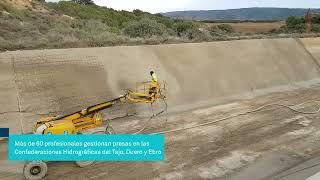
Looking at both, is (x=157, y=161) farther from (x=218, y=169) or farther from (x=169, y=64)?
(x=169, y=64)

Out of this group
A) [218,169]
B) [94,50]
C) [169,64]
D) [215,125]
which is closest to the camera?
[218,169]

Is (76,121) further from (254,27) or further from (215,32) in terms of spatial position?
(254,27)

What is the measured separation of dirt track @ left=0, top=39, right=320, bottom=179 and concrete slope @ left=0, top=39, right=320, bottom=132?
0.11ft

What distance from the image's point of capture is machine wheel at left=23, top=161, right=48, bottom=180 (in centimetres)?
771

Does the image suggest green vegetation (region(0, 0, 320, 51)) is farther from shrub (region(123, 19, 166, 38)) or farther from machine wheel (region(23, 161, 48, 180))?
machine wheel (region(23, 161, 48, 180))

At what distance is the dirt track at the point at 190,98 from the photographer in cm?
862

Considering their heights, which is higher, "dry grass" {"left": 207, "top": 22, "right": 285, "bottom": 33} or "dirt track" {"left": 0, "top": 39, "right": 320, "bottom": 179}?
"dry grass" {"left": 207, "top": 22, "right": 285, "bottom": 33}

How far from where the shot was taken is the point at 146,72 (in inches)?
552

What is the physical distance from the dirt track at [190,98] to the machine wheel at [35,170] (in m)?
0.34

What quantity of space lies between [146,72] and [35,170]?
702cm

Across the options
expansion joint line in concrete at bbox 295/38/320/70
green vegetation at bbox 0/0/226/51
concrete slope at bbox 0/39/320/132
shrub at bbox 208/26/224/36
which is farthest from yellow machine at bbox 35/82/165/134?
shrub at bbox 208/26/224/36

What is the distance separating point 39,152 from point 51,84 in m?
4.57

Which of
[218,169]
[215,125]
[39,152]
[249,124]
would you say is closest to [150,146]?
[218,169]

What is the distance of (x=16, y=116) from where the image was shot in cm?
1082
